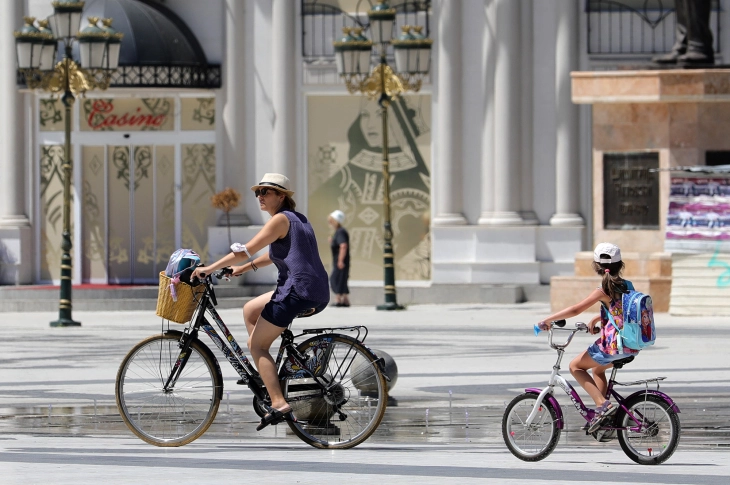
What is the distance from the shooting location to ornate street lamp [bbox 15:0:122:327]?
2620 cm

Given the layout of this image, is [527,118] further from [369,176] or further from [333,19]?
[333,19]

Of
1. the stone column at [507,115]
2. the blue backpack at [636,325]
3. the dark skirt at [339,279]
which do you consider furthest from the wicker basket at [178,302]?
the stone column at [507,115]

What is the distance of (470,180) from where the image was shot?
33.5 meters

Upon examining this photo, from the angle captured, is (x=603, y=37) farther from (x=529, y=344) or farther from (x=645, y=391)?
(x=645, y=391)

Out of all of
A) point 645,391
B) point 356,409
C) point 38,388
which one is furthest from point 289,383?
point 38,388

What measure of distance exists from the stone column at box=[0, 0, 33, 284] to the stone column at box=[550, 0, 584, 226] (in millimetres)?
10576

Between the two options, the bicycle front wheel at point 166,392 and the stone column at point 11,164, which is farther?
the stone column at point 11,164

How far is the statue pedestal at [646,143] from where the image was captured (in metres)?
24.3

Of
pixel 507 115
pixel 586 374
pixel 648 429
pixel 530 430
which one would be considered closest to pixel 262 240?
pixel 530 430

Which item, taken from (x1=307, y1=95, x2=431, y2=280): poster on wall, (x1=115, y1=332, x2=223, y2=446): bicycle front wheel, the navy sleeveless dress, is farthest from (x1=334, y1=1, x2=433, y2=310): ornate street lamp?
the navy sleeveless dress

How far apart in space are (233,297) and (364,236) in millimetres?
3502

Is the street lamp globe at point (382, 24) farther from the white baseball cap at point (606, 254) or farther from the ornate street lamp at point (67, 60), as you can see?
the white baseball cap at point (606, 254)

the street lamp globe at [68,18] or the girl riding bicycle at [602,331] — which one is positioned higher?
the street lamp globe at [68,18]

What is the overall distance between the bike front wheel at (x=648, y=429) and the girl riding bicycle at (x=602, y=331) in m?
0.14
